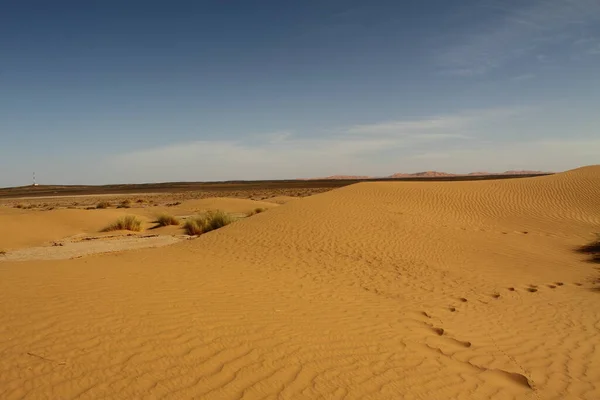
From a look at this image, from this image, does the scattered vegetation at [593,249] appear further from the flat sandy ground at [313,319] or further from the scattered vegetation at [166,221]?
the scattered vegetation at [166,221]

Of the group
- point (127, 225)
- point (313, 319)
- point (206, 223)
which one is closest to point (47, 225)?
point (127, 225)

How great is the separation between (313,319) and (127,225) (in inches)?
677

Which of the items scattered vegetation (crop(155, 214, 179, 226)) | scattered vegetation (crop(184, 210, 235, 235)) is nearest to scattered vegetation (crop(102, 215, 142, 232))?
scattered vegetation (crop(155, 214, 179, 226))

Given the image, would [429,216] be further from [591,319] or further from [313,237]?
[591,319]

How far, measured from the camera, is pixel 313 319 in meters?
5.91

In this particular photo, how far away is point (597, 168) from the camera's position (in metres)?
23.1

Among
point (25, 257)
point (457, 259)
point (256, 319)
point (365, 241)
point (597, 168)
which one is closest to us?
point (256, 319)

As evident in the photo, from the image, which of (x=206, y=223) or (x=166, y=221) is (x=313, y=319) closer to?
(x=206, y=223)

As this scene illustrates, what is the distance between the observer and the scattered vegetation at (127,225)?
20.5 m

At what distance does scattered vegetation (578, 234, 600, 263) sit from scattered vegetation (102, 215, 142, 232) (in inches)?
731

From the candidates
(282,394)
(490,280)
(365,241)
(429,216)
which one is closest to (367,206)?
(429,216)

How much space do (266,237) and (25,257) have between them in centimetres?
796

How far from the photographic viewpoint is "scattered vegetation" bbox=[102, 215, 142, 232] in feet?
67.3

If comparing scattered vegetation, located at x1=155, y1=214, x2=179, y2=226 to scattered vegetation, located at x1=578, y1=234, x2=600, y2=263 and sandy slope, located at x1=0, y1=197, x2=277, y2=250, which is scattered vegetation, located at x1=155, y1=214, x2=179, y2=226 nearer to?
sandy slope, located at x1=0, y1=197, x2=277, y2=250
